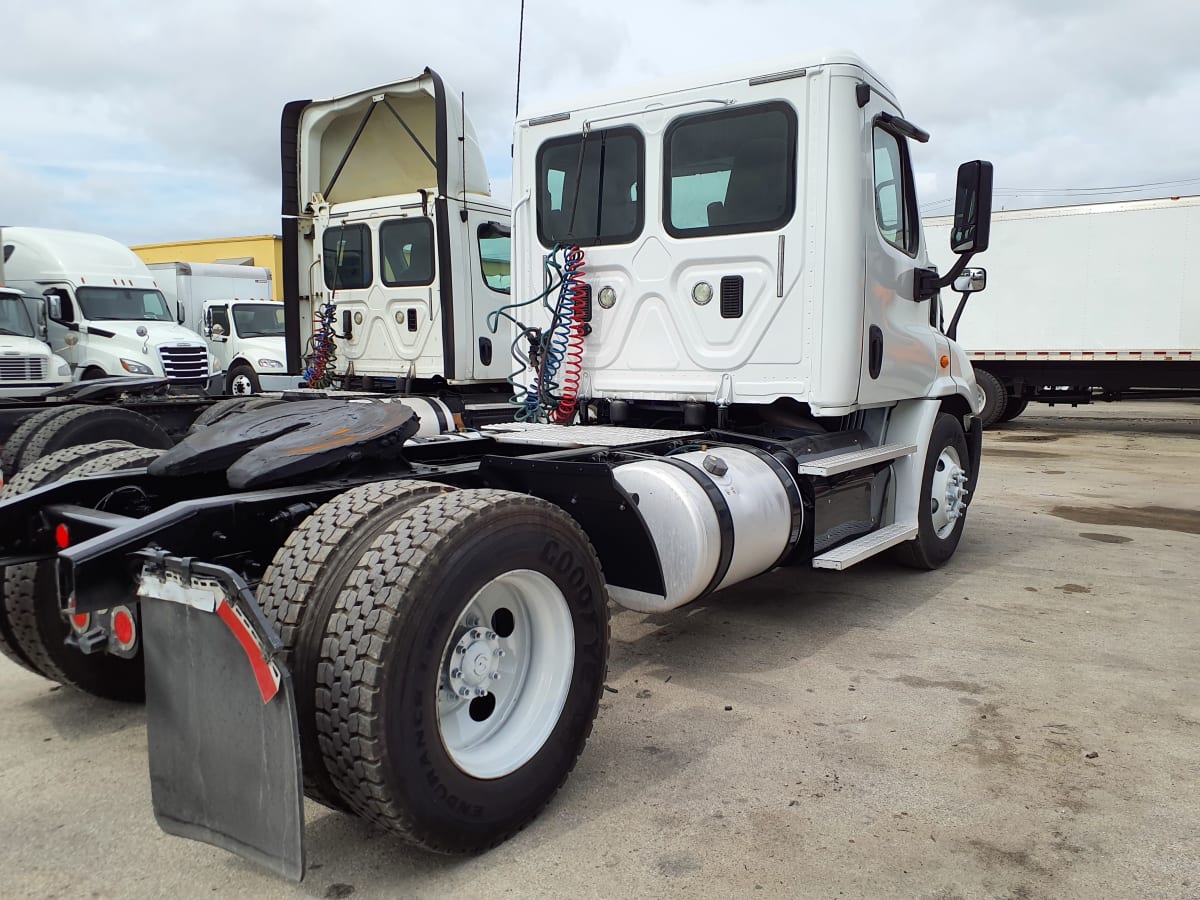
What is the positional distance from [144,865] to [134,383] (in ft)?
18.7

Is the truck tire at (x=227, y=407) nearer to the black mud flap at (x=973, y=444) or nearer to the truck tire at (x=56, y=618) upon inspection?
the truck tire at (x=56, y=618)

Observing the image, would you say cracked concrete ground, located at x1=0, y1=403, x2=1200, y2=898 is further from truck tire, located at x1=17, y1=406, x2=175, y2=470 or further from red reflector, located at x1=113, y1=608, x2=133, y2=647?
truck tire, located at x1=17, y1=406, x2=175, y2=470

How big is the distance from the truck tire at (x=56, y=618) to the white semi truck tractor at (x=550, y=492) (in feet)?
0.05

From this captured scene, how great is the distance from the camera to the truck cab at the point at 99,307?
1411 cm

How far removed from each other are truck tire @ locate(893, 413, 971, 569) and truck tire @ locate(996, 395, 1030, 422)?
11160 mm

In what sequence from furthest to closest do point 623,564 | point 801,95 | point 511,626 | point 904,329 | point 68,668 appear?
point 904,329 → point 801,95 → point 623,564 → point 68,668 → point 511,626

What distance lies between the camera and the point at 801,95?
4.82 m

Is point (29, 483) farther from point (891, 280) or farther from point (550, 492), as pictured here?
point (891, 280)

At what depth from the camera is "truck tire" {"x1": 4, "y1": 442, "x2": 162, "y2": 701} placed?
3369mm

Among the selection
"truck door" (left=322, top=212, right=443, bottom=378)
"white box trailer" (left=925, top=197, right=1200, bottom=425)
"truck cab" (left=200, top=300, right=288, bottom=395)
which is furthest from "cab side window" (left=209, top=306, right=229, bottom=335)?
"white box trailer" (left=925, top=197, right=1200, bottom=425)

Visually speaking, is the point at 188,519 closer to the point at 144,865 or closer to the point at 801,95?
the point at 144,865

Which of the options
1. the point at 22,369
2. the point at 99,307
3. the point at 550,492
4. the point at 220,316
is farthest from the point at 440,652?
the point at 220,316

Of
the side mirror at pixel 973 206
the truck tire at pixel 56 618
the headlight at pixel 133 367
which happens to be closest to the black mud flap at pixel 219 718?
the truck tire at pixel 56 618

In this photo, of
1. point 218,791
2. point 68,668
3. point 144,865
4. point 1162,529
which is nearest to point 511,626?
point 218,791
